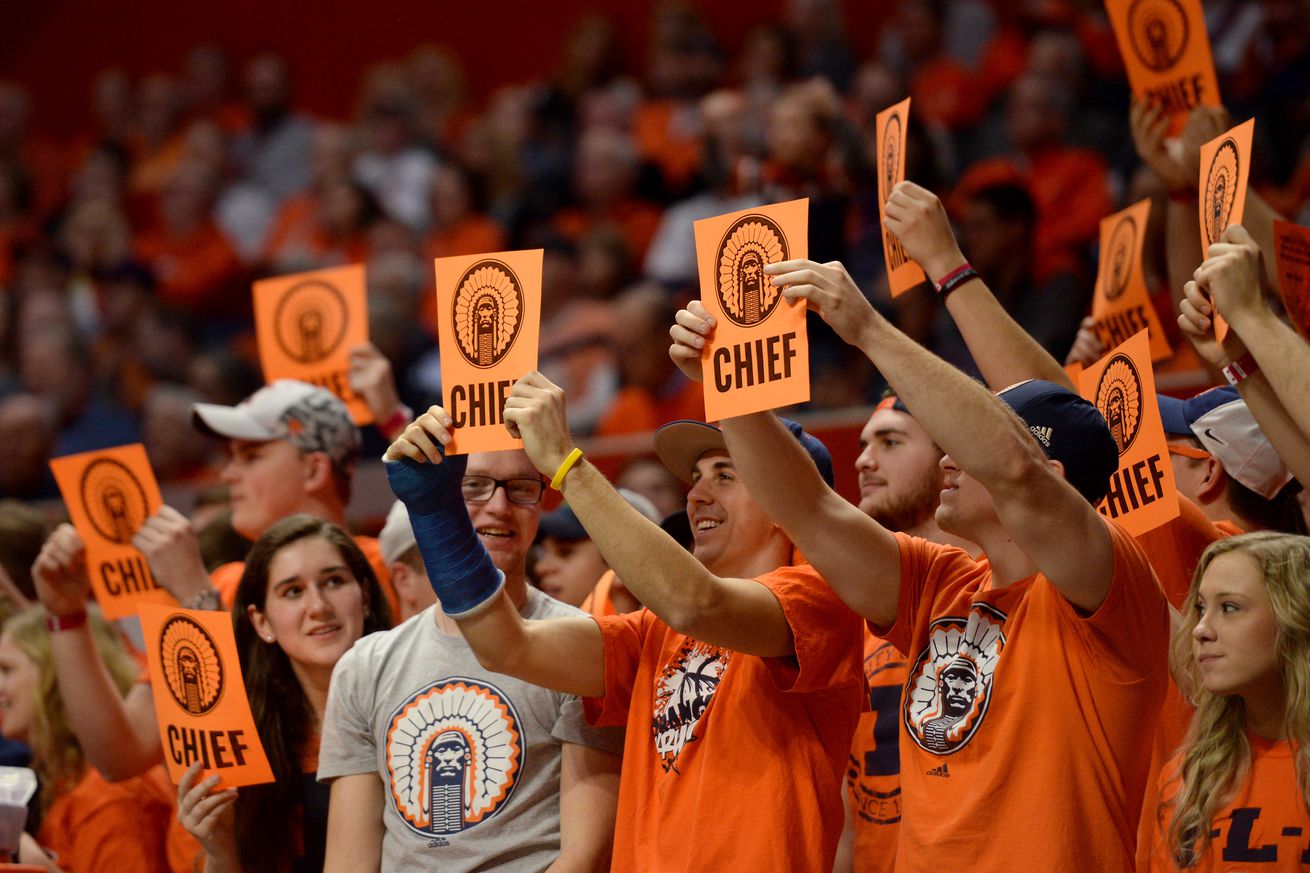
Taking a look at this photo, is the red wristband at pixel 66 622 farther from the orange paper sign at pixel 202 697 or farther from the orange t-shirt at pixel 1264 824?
the orange t-shirt at pixel 1264 824

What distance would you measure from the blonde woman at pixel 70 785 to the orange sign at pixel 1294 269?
270 cm

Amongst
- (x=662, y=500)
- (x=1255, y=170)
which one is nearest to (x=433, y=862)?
(x=662, y=500)

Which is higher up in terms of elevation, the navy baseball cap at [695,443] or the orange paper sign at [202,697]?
the navy baseball cap at [695,443]

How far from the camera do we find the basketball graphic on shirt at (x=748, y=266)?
267 centimetres

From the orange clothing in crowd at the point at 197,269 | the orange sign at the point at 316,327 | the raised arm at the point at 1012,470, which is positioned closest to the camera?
the raised arm at the point at 1012,470

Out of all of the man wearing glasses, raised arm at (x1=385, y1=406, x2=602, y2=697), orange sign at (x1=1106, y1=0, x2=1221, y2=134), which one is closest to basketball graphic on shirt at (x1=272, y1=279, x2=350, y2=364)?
the man wearing glasses

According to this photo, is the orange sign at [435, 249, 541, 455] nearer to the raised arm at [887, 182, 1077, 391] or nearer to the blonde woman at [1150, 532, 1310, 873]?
the raised arm at [887, 182, 1077, 391]

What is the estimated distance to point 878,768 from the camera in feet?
10.3

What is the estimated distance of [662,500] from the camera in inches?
194

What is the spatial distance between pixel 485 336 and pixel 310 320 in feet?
5.83

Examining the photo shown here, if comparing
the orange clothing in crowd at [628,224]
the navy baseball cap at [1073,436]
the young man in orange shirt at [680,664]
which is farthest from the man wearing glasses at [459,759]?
the orange clothing in crowd at [628,224]

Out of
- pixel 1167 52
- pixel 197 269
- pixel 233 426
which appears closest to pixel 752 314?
pixel 1167 52

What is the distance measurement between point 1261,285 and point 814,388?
2854 millimetres

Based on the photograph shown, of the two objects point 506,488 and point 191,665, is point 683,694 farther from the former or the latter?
point 191,665
